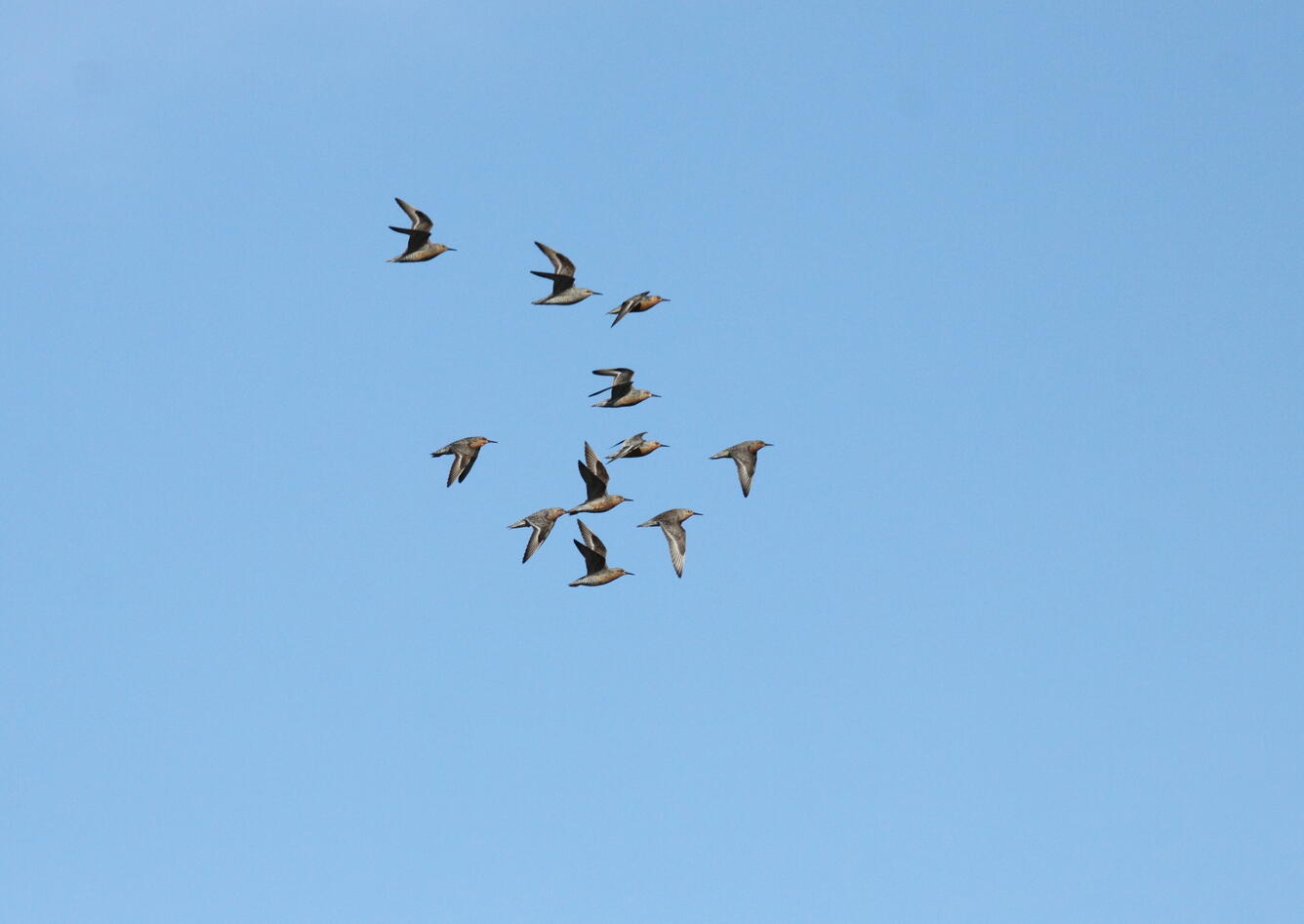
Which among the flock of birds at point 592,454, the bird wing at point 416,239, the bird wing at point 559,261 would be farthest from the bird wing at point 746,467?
the bird wing at point 416,239

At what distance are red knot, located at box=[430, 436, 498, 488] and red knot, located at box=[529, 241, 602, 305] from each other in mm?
3913

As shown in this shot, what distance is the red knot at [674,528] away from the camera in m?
42.8

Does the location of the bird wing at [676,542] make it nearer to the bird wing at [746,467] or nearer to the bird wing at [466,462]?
the bird wing at [746,467]

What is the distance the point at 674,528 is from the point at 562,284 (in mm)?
6502

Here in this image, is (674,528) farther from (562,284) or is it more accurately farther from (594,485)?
(562,284)

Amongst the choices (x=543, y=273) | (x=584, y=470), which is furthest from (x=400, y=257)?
(x=584, y=470)

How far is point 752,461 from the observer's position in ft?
148

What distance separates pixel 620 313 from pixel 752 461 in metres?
4.63

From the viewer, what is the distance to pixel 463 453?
46469 millimetres

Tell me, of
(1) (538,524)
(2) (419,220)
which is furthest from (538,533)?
(2) (419,220)

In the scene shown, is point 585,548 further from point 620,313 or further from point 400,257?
point 400,257

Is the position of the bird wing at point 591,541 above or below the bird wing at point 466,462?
below

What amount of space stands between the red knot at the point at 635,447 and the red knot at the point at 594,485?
833 mm

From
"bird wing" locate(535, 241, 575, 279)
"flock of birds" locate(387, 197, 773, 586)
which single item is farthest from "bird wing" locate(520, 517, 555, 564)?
"bird wing" locate(535, 241, 575, 279)
